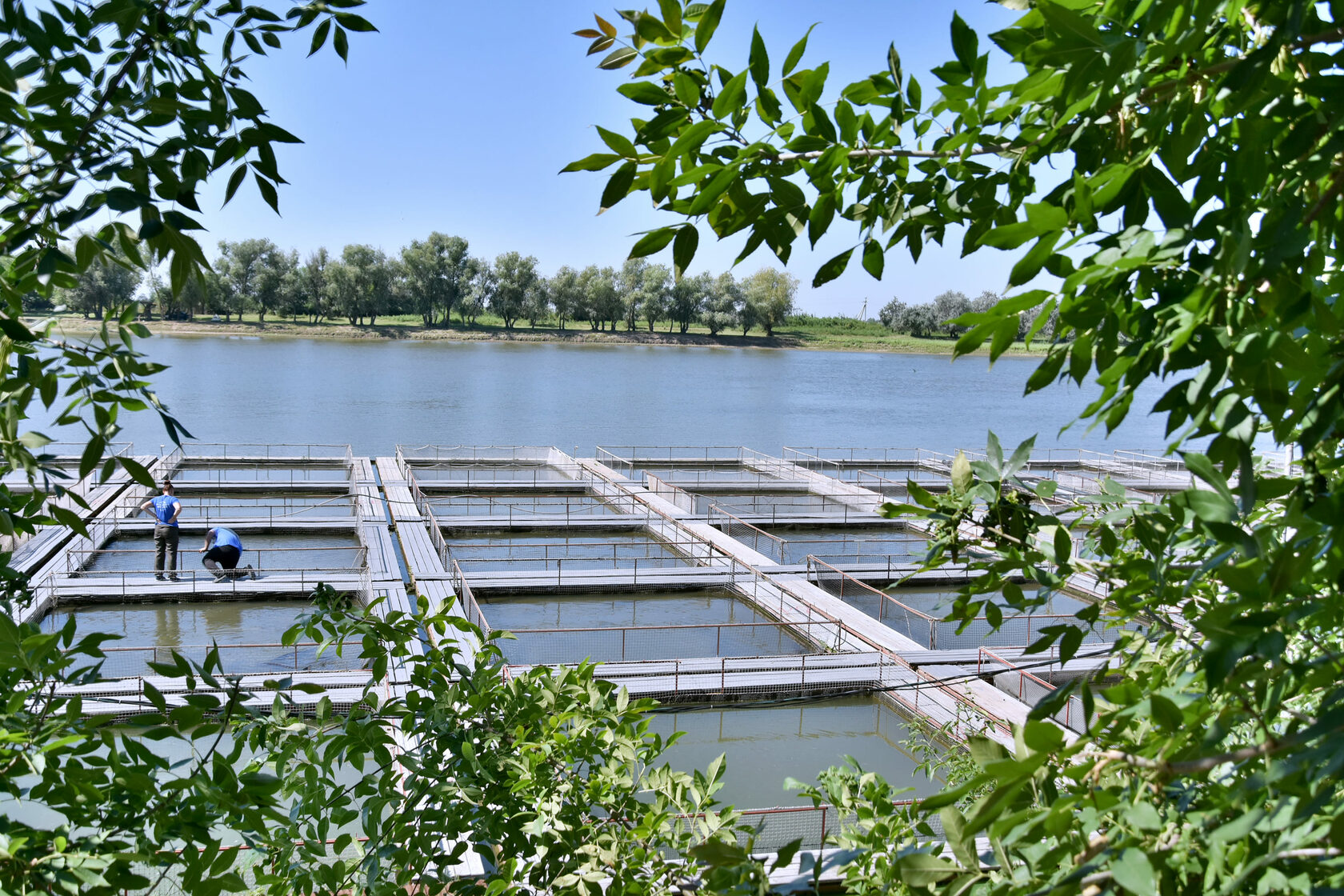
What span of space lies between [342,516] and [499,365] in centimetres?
5379

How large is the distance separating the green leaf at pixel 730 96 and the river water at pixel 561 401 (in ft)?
70.4

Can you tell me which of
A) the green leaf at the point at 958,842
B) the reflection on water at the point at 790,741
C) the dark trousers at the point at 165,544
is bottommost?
the reflection on water at the point at 790,741

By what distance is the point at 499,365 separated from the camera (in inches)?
3061

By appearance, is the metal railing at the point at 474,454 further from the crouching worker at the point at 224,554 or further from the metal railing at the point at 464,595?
the metal railing at the point at 464,595

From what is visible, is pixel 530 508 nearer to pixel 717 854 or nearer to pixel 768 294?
pixel 717 854

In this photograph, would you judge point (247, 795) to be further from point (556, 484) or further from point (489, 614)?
point (556, 484)

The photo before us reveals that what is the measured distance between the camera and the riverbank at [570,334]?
94.1 meters

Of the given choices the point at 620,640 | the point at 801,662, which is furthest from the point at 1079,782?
the point at 620,640

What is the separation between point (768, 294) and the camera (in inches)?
4053

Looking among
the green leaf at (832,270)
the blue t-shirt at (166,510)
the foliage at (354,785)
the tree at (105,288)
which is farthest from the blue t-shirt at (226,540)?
the green leaf at (832,270)

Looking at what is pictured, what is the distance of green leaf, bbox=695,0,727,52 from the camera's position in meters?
1.30

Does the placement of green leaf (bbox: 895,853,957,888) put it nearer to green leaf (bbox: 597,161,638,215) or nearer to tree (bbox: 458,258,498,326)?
green leaf (bbox: 597,161,638,215)

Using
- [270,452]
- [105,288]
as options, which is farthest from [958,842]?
[105,288]

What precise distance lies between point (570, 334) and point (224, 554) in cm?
8994
